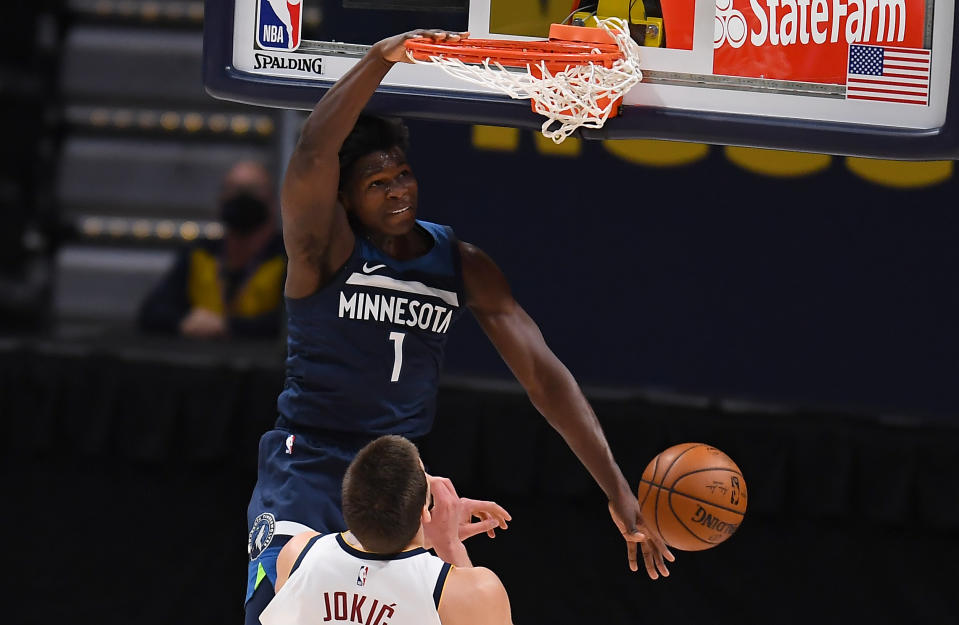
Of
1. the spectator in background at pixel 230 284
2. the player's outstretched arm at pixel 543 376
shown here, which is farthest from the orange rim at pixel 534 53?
the spectator in background at pixel 230 284

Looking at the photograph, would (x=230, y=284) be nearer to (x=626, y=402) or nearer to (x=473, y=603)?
(x=626, y=402)

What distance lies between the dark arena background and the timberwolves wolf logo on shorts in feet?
6.51

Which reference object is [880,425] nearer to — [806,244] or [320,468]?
[806,244]

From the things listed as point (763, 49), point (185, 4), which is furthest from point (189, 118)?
point (763, 49)

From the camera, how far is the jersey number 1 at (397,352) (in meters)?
3.67

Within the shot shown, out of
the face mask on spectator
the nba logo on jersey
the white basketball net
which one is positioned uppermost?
the nba logo on jersey

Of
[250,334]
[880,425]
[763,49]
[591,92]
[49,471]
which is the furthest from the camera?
[250,334]

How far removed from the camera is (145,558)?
5.73 metres

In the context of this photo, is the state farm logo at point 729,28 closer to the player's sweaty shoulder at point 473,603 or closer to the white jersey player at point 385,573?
the white jersey player at point 385,573

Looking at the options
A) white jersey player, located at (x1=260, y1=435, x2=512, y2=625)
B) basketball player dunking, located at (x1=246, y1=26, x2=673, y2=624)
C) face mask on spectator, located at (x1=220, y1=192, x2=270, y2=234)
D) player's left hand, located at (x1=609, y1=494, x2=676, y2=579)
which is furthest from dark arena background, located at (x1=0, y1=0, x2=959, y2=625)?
white jersey player, located at (x1=260, y1=435, x2=512, y2=625)

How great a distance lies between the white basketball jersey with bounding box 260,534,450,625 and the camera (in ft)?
9.89

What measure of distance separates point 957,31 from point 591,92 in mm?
1047

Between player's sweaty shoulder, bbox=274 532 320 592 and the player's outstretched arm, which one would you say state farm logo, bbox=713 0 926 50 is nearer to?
the player's outstretched arm

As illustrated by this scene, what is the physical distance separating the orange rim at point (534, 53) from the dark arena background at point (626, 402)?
7.55 ft
